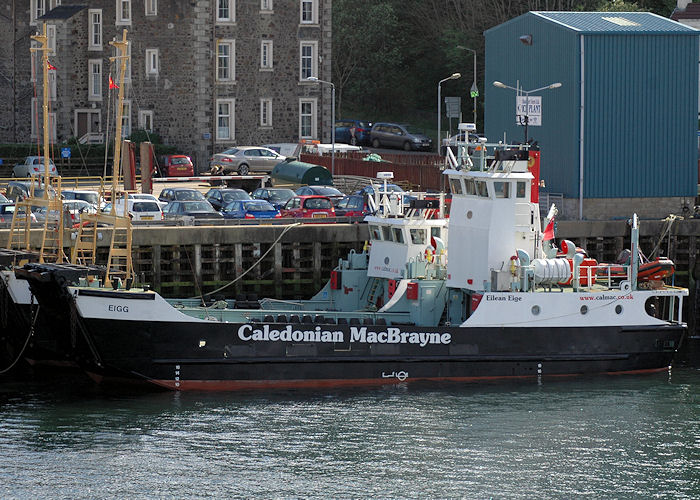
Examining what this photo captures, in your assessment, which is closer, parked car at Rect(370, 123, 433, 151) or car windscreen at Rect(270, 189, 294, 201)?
car windscreen at Rect(270, 189, 294, 201)

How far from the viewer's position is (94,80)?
66812mm

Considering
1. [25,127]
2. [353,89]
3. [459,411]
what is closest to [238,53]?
[25,127]

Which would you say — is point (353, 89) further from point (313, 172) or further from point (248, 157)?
point (313, 172)

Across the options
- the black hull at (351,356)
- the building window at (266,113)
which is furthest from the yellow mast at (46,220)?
the building window at (266,113)

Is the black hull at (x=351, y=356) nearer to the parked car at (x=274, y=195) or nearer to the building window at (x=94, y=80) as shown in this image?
the parked car at (x=274, y=195)

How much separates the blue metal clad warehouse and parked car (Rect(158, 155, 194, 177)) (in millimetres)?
22232

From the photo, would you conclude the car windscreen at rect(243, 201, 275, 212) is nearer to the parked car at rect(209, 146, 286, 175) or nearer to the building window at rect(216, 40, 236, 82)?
the parked car at rect(209, 146, 286, 175)

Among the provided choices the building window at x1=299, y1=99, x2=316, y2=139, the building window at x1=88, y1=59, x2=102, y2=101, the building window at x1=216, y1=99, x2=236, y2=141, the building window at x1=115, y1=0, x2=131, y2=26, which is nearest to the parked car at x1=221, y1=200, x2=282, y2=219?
the building window at x1=216, y1=99, x2=236, y2=141

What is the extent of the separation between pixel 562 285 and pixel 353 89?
54932 mm

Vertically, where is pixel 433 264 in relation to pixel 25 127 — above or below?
below

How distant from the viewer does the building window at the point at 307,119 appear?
67188 mm

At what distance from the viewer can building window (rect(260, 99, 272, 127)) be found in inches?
2606

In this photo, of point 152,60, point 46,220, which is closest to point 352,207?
point 46,220

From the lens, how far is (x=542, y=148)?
143 feet
